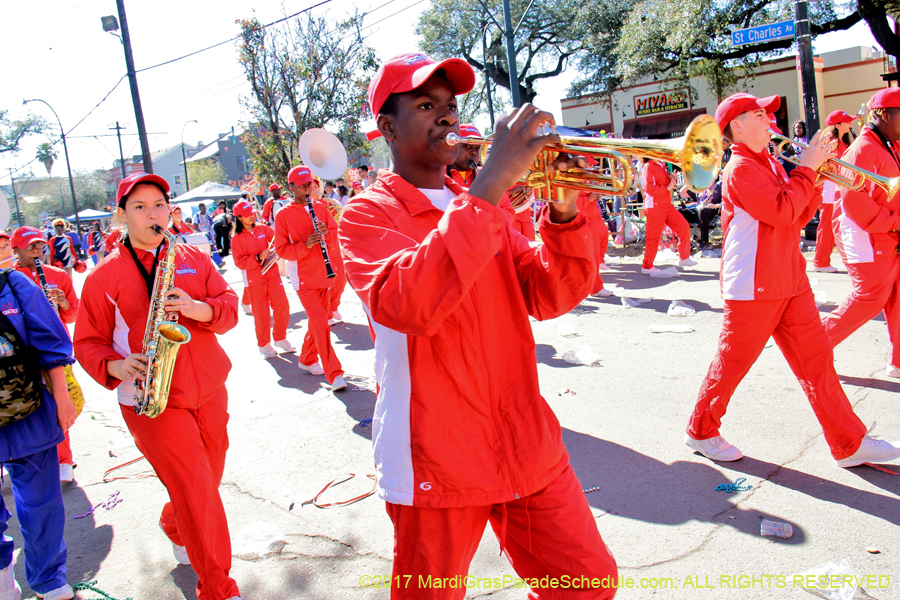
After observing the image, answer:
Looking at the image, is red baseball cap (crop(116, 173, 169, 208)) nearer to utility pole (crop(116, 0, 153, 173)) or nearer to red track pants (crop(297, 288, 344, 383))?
red track pants (crop(297, 288, 344, 383))

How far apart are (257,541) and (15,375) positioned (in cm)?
159

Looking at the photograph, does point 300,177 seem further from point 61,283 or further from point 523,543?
point 523,543

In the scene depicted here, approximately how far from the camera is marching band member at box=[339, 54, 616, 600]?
183 centimetres

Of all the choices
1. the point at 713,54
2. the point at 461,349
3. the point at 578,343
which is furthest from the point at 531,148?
the point at 713,54

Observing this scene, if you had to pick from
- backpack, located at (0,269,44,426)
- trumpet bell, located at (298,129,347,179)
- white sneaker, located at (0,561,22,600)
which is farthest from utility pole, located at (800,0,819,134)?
white sneaker, located at (0,561,22,600)

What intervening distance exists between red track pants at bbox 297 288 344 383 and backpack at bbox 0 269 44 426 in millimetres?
3035

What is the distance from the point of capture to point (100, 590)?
11.3ft

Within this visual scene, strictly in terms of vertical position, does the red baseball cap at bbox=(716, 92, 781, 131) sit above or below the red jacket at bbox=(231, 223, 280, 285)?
above

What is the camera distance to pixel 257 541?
3.74 metres

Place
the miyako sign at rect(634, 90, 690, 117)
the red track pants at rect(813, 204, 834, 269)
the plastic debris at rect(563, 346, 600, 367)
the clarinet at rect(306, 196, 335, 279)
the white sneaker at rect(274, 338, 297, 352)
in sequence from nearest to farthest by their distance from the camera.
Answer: the plastic debris at rect(563, 346, 600, 367) < the clarinet at rect(306, 196, 335, 279) < the white sneaker at rect(274, 338, 297, 352) < the red track pants at rect(813, 204, 834, 269) < the miyako sign at rect(634, 90, 690, 117)

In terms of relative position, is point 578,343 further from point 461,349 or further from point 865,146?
point 461,349

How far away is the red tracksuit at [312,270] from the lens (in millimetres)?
6297

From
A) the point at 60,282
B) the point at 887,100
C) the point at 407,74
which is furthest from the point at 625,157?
the point at 60,282

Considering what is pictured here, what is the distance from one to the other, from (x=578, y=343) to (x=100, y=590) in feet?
16.7
